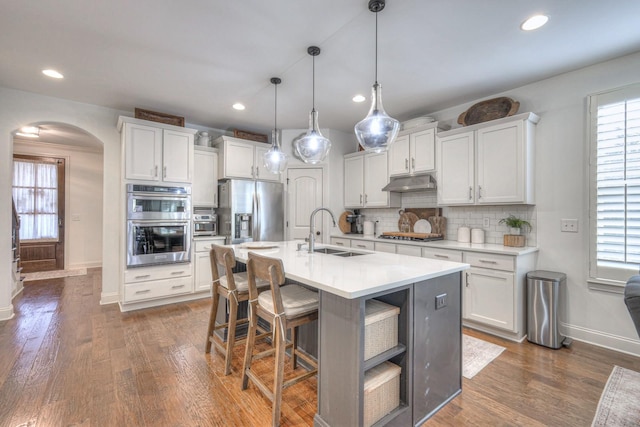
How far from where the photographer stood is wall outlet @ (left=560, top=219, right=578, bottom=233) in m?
2.83

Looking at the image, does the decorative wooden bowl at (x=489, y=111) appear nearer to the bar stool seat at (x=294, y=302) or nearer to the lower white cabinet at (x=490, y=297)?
the lower white cabinet at (x=490, y=297)

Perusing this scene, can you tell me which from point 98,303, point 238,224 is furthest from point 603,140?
point 98,303

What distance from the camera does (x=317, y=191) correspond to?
4.86 m

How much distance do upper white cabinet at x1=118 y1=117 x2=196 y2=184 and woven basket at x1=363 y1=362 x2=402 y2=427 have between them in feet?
11.7

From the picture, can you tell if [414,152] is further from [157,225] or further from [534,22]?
[157,225]

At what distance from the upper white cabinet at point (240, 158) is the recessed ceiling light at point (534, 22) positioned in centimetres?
356

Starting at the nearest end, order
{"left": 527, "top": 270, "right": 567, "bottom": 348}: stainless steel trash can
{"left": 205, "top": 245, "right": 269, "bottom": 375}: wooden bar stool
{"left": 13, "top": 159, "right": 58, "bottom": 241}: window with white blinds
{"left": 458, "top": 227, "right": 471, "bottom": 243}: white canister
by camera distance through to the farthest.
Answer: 1. {"left": 205, "top": 245, "right": 269, "bottom": 375}: wooden bar stool
2. {"left": 527, "top": 270, "right": 567, "bottom": 348}: stainless steel trash can
3. {"left": 458, "top": 227, "right": 471, "bottom": 243}: white canister
4. {"left": 13, "top": 159, "right": 58, "bottom": 241}: window with white blinds

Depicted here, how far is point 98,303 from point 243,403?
3.25 metres

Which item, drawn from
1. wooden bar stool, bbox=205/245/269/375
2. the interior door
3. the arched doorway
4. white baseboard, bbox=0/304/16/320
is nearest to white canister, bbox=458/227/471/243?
the interior door

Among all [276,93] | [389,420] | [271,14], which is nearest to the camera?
[389,420]

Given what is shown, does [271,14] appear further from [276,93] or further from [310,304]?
[310,304]

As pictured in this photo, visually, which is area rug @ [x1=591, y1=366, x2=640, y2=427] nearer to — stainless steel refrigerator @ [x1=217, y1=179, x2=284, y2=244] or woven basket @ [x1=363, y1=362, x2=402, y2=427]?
woven basket @ [x1=363, y1=362, x2=402, y2=427]

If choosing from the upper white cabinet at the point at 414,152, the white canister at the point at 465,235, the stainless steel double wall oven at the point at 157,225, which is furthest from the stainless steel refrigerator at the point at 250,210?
the white canister at the point at 465,235

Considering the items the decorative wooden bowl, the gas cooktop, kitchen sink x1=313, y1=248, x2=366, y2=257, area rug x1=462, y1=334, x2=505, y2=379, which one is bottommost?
area rug x1=462, y1=334, x2=505, y2=379
